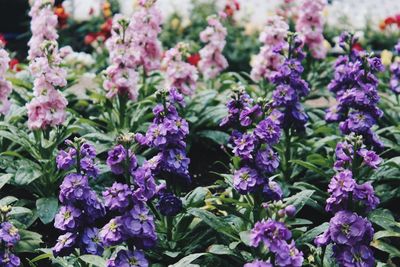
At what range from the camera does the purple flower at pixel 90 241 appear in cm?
391

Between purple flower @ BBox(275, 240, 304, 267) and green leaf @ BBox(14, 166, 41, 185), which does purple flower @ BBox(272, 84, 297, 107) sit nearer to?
green leaf @ BBox(14, 166, 41, 185)

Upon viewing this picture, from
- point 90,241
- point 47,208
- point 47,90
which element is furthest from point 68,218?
point 47,90

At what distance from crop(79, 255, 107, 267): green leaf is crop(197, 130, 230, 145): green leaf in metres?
2.43

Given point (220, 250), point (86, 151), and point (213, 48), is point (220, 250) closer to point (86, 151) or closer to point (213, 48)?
point (86, 151)

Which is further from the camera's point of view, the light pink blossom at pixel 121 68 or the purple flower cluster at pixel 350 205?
the light pink blossom at pixel 121 68

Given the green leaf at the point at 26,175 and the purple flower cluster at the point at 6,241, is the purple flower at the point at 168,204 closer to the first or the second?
the purple flower cluster at the point at 6,241

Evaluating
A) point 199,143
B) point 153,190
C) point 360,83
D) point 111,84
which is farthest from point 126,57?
point 153,190

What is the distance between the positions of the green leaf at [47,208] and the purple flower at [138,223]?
4.35ft

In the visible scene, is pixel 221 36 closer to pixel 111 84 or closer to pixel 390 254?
pixel 111 84

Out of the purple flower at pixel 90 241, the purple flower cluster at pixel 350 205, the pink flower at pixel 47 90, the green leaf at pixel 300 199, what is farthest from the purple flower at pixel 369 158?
the pink flower at pixel 47 90

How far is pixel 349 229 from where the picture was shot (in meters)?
3.82

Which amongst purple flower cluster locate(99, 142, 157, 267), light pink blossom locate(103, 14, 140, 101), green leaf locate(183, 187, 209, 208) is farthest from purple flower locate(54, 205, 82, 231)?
light pink blossom locate(103, 14, 140, 101)

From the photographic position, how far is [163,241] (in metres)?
4.60

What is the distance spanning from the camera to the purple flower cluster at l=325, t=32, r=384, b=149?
508 cm
